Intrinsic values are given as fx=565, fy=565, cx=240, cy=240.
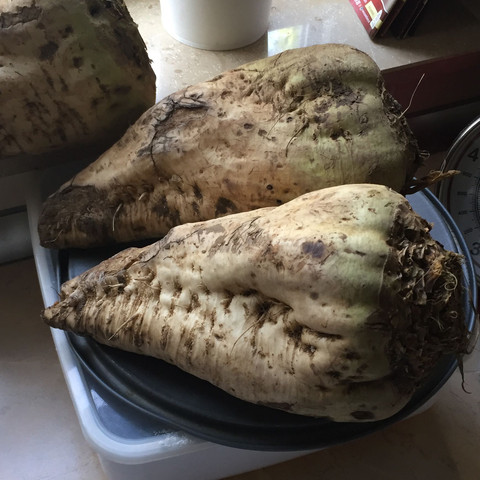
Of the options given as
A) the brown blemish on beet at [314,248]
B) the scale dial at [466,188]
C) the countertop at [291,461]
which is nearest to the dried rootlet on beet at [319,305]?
the brown blemish on beet at [314,248]

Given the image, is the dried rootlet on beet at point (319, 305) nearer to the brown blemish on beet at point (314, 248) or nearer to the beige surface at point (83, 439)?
the brown blemish on beet at point (314, 248)

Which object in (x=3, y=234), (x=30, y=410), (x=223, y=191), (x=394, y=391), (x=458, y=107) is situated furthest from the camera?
(x=458, y=107)

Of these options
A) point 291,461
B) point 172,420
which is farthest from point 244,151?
point 291,461

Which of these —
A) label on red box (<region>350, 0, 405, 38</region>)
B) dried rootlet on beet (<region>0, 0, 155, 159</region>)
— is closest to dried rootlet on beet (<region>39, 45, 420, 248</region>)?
dried rootlet on beet (<region>0, 0, 155, 159</region>)

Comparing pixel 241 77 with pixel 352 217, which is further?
pixel 241 77

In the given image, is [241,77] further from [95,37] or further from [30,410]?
[30,410]

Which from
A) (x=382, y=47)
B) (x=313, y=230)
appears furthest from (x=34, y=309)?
(x=382, y=47)
